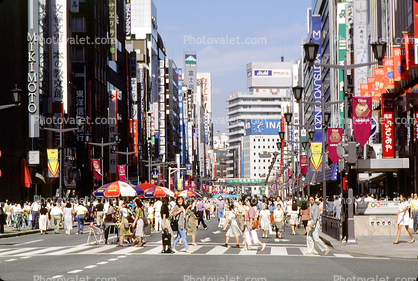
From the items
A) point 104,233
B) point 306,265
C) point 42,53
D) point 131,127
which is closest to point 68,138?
point 42,53

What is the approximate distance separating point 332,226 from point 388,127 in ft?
53.9

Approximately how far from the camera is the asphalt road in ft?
44.6

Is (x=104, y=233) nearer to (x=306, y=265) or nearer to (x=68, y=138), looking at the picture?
(x=306, y=265)

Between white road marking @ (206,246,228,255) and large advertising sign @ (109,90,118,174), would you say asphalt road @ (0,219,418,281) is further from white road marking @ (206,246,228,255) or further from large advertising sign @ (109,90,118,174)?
large advertising sign @ (109,90,118,174)

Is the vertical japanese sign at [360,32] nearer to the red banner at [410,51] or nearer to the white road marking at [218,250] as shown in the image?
the red banner at [410,51]

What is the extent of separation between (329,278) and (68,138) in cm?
5571

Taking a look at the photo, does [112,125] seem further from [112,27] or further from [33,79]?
[33,79]

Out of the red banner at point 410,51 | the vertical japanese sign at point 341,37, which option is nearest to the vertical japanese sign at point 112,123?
the vertical japanese sign at point 341,37

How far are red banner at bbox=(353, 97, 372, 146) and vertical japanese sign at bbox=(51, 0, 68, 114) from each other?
110 feet

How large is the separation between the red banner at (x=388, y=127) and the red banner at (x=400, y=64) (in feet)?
11.8

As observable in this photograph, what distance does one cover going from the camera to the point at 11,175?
52.9 meters

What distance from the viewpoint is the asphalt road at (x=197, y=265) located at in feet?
44.6

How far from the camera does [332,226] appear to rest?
27453 millimetres

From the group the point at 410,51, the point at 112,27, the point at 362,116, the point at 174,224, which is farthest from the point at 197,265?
the point at 112,27
